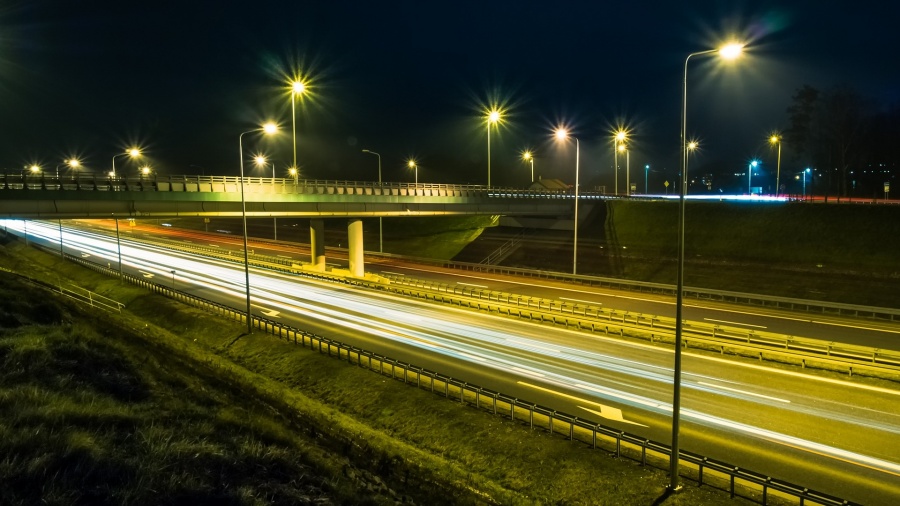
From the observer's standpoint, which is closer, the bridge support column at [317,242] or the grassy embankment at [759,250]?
the grassy embankment at [759,250]

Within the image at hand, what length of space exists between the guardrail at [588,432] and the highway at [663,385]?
1217mm

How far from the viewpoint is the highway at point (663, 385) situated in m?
14.4

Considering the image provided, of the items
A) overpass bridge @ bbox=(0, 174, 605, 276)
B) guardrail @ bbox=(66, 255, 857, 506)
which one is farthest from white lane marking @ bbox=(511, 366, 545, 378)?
overpass bridge @ bbox=(0, 174, 605, 276)

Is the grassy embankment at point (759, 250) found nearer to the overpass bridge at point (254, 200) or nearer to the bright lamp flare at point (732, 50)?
the overpass bridge at point (254, 200)

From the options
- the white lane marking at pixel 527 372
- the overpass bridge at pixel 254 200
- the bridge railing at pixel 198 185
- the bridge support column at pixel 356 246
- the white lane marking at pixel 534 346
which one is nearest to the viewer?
the white lane marking at pixel 527 372

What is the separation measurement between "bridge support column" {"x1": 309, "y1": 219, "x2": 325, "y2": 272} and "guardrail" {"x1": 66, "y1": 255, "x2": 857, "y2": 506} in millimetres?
25034

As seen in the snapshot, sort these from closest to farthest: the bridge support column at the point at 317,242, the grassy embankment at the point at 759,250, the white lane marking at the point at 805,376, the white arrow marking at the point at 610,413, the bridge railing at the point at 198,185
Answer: the white arrow marking at the point at 610,413, the white lane marking at the point at 805,376, the bridge railing at the point at 198,185, the grassy embankment at the point at 759,250, the bridge support column at the point at 317,242

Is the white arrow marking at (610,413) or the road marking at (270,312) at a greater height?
the road marking at (270,312)

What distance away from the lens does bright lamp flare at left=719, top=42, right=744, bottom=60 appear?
11.0 m

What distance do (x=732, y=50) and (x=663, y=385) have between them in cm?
1296

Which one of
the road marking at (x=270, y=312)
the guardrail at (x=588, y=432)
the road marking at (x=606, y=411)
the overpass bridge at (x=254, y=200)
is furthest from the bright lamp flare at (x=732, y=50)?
the road marking at (x=270, y=312)

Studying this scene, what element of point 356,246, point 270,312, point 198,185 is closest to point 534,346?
point 270,312

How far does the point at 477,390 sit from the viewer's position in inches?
719

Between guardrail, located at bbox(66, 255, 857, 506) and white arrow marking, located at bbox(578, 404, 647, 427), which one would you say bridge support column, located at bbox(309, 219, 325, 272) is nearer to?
guardrail, located at bbox(66, 255, 857, 506)
